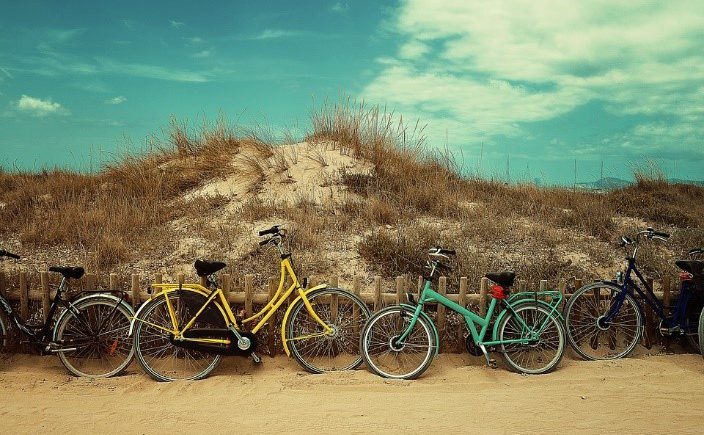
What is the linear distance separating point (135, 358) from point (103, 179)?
9.67 metres

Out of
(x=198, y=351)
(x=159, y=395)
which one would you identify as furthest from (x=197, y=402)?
(x=198, y=351)

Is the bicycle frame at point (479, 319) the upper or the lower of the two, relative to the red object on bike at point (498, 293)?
lower

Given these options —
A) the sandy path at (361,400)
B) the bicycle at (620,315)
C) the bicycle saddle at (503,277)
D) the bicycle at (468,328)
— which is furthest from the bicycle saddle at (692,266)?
the bicycle saddle at (503,277)

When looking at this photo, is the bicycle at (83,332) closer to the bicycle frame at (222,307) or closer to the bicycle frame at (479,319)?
the bicycle frame at (222,307)

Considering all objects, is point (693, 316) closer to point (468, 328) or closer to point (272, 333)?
point (468, 328)

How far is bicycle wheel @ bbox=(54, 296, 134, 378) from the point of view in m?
7.08

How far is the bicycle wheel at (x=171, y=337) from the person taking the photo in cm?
690

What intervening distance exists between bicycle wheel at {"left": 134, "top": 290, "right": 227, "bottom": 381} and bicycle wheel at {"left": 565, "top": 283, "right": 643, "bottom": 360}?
444cm

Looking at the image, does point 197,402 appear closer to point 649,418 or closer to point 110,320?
point 110,320

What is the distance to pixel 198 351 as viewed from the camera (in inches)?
284

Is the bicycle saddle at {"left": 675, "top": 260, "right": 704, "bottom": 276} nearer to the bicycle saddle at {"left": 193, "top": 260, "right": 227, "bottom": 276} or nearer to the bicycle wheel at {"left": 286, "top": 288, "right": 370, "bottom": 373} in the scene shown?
the bicycle wheel at {"left": 286, "top": 288, "right": 370, "bottom": 373}

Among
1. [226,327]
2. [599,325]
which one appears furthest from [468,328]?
[226,327]

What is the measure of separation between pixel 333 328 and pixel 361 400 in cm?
115

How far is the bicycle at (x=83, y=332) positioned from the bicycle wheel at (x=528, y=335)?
4476mm
